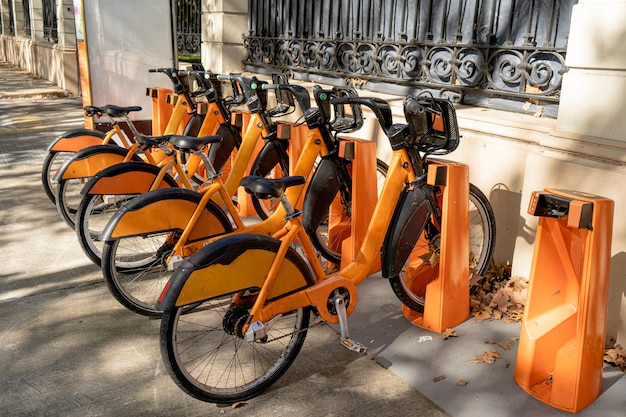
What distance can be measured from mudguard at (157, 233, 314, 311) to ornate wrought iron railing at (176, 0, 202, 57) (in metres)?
12.2

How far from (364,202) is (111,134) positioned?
9.35 feet

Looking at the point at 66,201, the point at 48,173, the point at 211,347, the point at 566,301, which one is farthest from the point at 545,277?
the point at 48,173

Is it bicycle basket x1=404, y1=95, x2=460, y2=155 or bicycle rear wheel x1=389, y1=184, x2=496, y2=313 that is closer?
bicycle basket x1=404, y1=95, x2=460, y2=155

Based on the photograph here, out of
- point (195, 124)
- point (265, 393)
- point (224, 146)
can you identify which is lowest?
point (265, 393)

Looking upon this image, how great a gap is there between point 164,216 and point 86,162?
5.11ft

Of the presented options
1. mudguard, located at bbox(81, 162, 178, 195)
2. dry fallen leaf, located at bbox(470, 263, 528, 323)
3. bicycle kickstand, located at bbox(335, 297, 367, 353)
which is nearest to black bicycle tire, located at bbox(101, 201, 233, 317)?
mudguard, located at bbox(81, 162, 178, 195)

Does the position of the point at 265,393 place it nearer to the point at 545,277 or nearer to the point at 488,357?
the point at 488,357

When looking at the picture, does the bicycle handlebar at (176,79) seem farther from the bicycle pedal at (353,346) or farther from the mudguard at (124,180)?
the bicycle pedal at (353,346)

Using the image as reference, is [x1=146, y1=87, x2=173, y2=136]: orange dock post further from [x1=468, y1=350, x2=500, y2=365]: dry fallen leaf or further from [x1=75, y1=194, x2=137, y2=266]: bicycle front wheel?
[x1=468, y1=350, x2=500, y2=365]: dry fallen leaf

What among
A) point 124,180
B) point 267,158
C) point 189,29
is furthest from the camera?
point 189,29

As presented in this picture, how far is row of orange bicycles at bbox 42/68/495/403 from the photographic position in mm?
3139

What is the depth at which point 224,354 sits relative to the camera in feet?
12.1

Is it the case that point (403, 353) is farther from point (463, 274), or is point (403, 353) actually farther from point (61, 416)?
point (61, 416)

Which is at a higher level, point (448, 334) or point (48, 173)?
point (48, 173)
